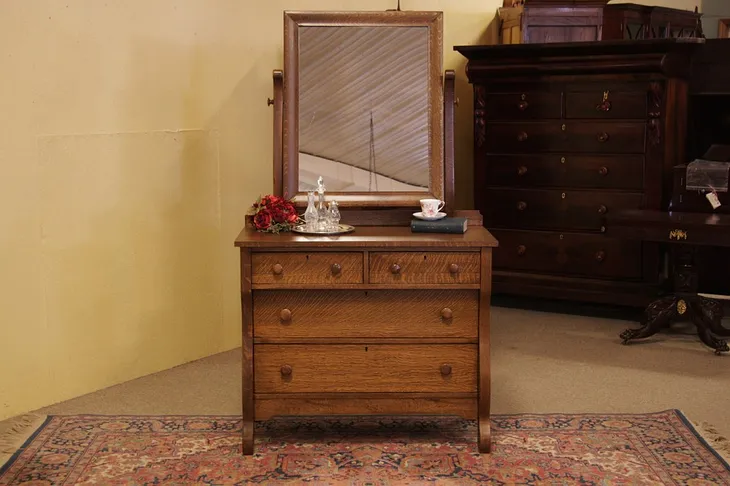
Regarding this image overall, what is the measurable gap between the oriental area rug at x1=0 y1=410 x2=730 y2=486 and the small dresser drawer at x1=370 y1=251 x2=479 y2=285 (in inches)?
26.5

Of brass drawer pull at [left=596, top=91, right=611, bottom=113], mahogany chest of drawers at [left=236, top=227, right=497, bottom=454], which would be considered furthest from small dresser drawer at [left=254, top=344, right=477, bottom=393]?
brass drawer pull at [left=596, top=91, right=611, bottom=113]

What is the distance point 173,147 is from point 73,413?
136 centimetres

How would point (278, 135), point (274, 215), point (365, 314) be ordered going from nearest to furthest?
point (365, 314)
point (274, 215)
point (278, 135)

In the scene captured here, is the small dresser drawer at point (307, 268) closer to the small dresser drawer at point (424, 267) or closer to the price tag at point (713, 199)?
the small dresser drawer at point (424, 267)

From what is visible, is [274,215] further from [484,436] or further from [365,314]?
[484,436]

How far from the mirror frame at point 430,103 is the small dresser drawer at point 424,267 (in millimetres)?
433

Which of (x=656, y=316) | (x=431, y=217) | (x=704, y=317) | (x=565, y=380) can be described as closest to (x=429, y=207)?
(x=431, y=217)

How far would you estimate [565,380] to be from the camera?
4.70 metres

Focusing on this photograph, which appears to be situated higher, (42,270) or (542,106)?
(542,106)

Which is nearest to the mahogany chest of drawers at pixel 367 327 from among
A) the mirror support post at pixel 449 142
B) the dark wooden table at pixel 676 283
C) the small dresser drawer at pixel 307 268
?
the small dresser drawer at pixel 307 268

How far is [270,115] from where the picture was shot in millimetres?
5043

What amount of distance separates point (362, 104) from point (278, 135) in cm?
37

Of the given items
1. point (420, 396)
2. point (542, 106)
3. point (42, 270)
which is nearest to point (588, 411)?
point (420, 396)

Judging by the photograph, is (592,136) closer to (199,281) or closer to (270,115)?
(270,115)
